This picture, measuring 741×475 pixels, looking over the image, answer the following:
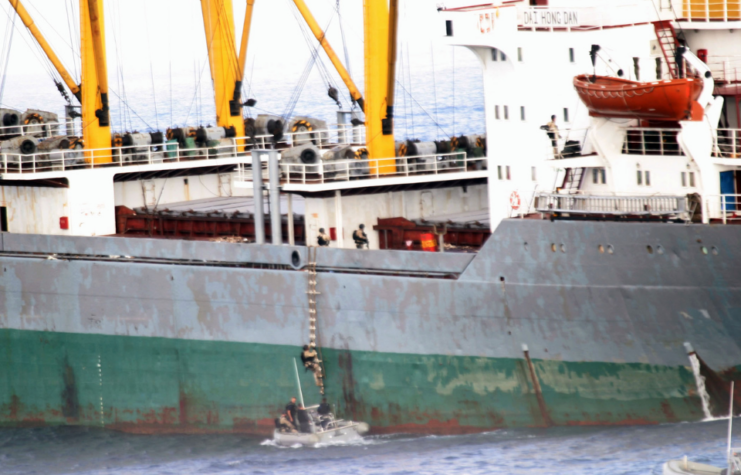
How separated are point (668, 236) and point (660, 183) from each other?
Result: 1.69 meters

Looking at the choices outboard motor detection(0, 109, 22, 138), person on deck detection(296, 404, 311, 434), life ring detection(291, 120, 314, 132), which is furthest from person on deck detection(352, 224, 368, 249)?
outboard motor detection(0, 109, 22, 138)

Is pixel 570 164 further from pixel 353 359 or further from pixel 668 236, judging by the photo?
pixel 353 359

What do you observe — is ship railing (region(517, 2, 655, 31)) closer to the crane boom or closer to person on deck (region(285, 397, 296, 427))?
person on deck (region(285, 397, 296, 427))

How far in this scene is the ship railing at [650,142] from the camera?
808 inches

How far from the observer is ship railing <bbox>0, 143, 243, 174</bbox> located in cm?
2741

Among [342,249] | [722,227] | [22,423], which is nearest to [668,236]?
[722,227]

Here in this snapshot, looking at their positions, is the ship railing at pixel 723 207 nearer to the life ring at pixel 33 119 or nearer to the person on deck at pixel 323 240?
the person on deck at pixel 323 240

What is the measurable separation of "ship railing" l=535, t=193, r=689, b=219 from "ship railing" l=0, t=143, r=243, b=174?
11008mm

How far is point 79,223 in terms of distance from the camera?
27297 mm

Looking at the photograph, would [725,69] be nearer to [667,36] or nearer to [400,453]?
[667,36]

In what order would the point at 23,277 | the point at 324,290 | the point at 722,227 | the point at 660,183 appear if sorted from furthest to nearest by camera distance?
the point at 23,277 → the point at 324,290 → the point at 660,183 → the point at 722,227

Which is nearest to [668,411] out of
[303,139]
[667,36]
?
[667,36]

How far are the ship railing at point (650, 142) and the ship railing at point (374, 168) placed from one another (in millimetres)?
4487

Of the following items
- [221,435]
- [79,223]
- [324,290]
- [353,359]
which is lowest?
[221,435]
